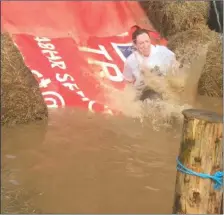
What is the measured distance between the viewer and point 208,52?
7.76m

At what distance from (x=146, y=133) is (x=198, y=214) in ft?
10.3

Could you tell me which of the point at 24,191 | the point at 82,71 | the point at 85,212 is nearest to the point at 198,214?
the point at 85,212

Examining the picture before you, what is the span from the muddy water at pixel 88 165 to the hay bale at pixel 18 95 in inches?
6.3

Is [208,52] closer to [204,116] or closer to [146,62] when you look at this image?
[146,62]

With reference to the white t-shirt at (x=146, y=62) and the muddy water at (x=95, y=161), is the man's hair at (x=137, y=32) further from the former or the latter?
the muddy water at (x=95, y=161)

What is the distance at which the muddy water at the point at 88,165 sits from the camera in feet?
12.2

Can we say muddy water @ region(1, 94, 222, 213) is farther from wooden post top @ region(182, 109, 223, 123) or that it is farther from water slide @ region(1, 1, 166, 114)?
wooden post top @ region(182, 109, 223, 123)

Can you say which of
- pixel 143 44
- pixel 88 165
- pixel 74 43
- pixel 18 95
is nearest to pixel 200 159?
pixel 88 165

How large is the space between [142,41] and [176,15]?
1.41 m

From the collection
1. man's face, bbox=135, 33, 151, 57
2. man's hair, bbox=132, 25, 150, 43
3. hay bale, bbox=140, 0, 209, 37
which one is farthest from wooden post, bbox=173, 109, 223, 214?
hay bale, bbox=140, 0, 209, 37

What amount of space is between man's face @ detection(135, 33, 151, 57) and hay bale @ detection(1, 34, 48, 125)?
2.31 metres

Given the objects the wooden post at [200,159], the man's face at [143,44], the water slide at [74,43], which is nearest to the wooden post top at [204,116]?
the wooden post at [200,159]

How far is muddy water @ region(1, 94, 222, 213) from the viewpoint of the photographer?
3.72 meters

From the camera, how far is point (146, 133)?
5551 mm
